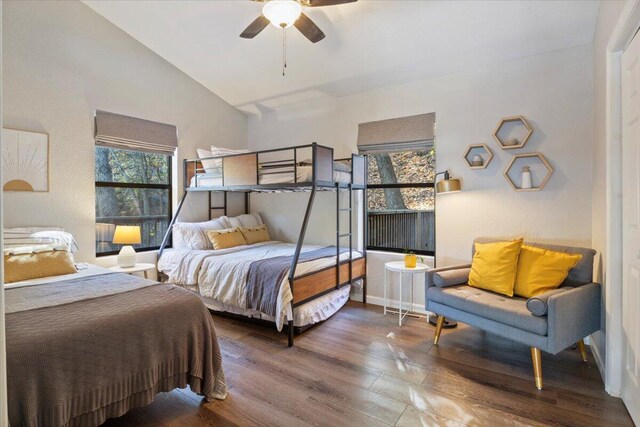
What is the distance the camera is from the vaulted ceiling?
2.87 metres

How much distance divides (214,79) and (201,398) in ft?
12.2

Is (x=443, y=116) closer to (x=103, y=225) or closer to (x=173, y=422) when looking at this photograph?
(x=173, y=422)

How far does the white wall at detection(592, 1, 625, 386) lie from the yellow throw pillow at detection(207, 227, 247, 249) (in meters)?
3.56

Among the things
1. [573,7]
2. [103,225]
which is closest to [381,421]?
[573,7]

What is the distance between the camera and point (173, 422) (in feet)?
6.64

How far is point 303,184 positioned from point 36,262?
7.36ft

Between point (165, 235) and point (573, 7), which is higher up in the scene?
point (573, 7)

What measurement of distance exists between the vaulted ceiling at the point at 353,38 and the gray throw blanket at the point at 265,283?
220 cm

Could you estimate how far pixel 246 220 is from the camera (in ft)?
16.3

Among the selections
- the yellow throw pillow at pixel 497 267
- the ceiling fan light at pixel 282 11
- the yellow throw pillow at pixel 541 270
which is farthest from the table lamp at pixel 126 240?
the yellow throw pillow at pixel 541 270

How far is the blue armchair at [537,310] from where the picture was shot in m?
2.33

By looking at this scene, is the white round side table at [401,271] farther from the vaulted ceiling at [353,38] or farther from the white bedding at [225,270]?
the vaulted ceiling at [353,38]

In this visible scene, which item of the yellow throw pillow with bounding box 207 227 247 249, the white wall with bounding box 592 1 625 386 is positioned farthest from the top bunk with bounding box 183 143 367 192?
the white wall with bounding box 592 1 625 386

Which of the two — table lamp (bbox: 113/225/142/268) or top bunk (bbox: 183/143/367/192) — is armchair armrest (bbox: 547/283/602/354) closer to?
top bunk (bbox: 183/143/367/192)
